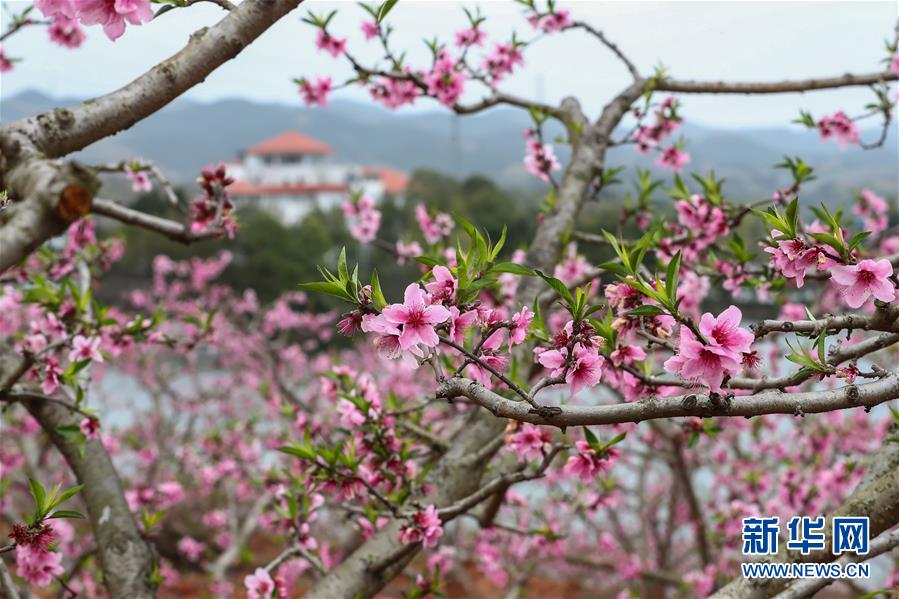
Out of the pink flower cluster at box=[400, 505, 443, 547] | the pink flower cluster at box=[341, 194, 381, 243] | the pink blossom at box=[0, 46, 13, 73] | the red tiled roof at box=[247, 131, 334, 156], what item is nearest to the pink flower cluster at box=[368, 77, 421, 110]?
the pink flower cluster at box=[341, 194, 381, 243]

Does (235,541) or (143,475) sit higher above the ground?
(143,475)

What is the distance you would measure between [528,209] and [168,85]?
24855 millimetres

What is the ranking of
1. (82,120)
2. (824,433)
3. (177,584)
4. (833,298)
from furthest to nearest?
(177,584), (833,298), (824,433), (82,120)

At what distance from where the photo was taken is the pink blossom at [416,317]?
4.34ft

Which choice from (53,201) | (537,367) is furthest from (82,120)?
(537,367)

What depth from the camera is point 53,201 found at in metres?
1.01

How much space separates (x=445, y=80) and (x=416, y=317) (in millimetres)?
2589

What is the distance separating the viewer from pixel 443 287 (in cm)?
148

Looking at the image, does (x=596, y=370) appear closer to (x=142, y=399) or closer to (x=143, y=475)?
(x=143, y=475)

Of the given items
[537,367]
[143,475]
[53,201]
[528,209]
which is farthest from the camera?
[528,209]

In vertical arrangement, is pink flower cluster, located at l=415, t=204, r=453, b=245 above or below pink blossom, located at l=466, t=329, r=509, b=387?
above

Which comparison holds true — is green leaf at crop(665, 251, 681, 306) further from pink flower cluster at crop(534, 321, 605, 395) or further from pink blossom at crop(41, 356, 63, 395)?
pink blossom at crop(41, 356, 63, 395)

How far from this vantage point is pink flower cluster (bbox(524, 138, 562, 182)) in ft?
11.6

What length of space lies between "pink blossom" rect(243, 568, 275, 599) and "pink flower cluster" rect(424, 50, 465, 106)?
242 centimetres
